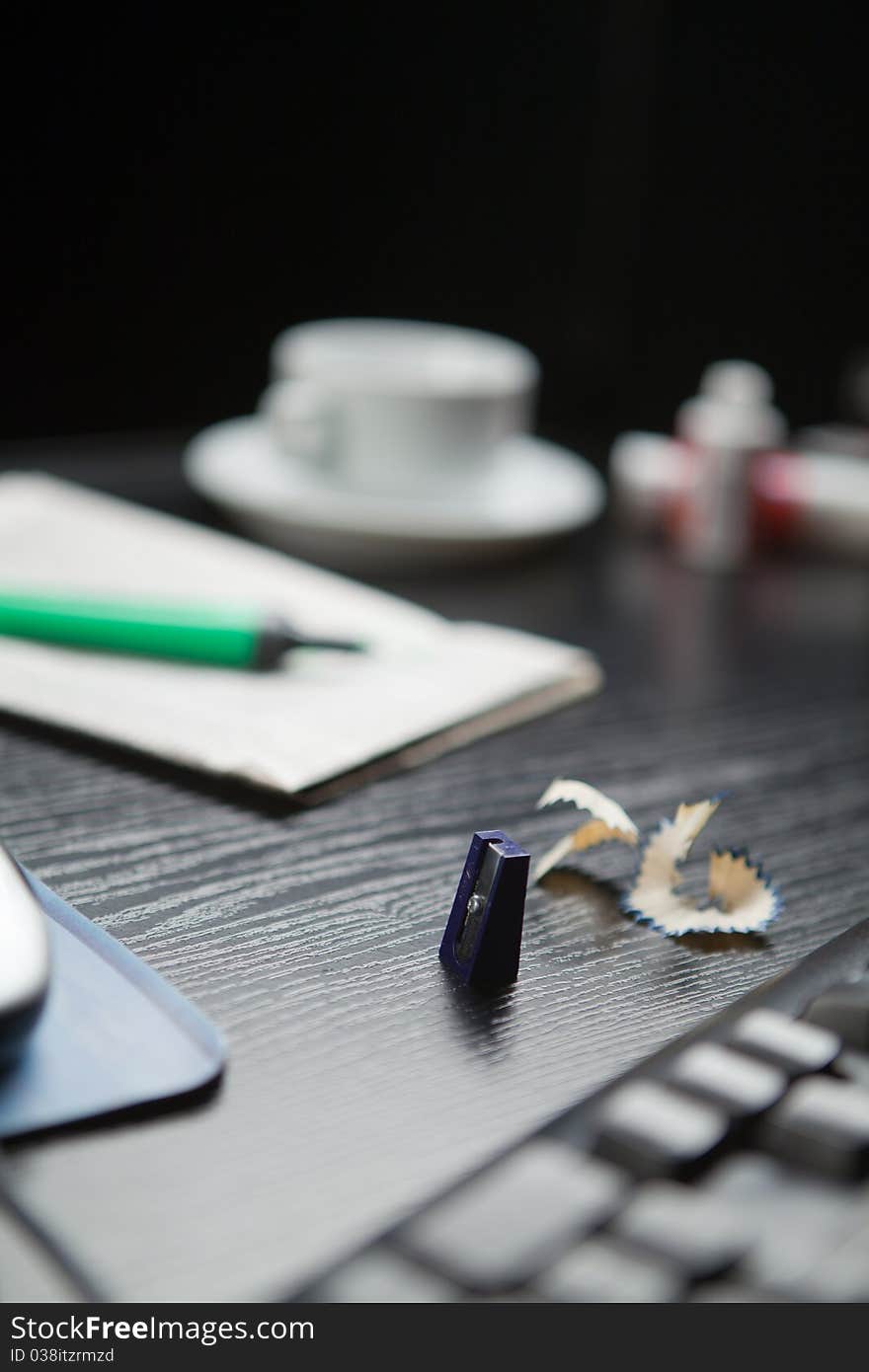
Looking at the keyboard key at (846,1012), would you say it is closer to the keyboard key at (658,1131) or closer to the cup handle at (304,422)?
the keyboard key at (658,1131)

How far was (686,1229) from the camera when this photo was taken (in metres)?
0.19

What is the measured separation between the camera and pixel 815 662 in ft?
1.95

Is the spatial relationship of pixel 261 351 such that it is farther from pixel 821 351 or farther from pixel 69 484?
pixel 821 351

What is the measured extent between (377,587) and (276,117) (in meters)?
0.53

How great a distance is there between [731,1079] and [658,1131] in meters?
0.02

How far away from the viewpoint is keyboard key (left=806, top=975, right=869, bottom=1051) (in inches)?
9.3

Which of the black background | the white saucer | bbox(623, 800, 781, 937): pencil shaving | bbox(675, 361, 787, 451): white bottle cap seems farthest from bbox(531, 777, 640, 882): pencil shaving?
the black background

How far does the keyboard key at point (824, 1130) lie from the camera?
0.20 metres

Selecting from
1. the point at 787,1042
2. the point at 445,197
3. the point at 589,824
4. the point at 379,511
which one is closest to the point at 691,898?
the point at 589,824

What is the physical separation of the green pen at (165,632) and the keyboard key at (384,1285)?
328 mm

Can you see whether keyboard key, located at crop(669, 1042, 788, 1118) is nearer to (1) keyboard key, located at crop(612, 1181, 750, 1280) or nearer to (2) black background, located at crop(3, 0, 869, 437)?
(1) keyboard key, located at crop(612, 1181, 750, 1280)

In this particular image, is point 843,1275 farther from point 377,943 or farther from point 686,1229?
point 377,943
